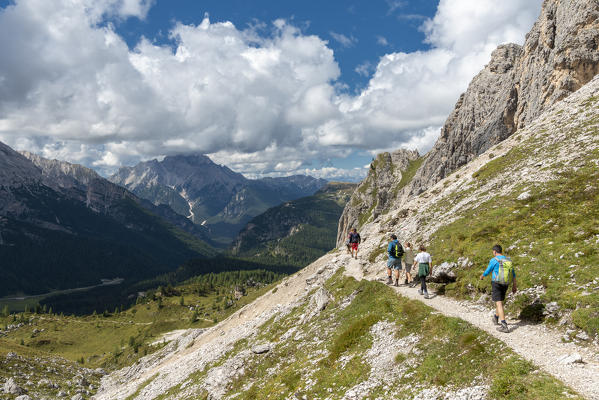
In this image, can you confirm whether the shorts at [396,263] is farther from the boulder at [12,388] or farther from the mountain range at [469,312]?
the boulder at [12,388]

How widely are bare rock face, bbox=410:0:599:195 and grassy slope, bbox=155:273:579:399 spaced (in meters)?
68.6

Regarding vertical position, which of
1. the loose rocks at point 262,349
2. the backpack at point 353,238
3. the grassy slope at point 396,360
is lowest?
the loose rocks at point 262,349

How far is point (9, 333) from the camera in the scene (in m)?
199

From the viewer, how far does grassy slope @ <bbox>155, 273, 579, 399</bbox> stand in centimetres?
1243

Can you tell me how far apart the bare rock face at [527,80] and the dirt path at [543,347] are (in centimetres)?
6675

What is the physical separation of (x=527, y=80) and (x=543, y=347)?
92.7 meters

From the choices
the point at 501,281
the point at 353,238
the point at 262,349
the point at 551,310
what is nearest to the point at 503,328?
the point at 501,281

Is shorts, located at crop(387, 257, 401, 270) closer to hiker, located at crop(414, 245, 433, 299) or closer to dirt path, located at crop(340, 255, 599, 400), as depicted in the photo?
hiker, located at crop(414, 245, 433, 299)

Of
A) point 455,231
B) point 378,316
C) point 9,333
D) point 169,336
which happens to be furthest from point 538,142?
point 9,333

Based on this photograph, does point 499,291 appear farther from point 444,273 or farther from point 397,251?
point 397,251

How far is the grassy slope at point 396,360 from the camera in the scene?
1243 cm

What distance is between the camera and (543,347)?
1413cm

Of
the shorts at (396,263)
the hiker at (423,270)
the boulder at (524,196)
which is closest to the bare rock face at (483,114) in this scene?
the boulder at (524,196)

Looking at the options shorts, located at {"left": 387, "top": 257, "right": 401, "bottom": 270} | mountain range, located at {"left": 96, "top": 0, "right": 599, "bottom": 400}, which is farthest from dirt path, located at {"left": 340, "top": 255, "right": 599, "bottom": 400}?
shorts, located at {"left": 387, "top": 257, "right": 401, "bottom": 270}
